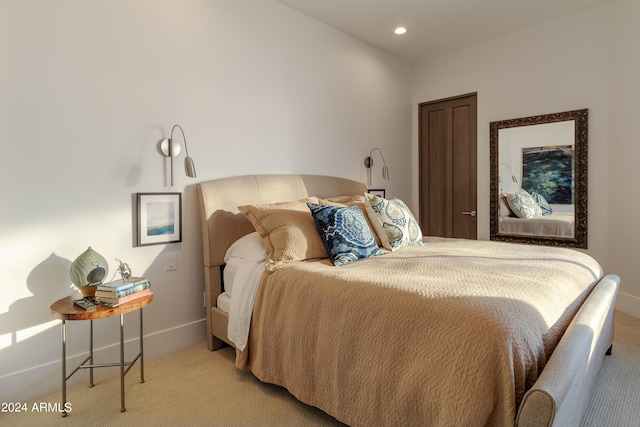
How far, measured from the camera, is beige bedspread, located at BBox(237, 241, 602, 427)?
1.25m

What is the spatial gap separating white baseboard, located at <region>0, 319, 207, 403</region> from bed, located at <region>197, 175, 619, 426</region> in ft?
1.29

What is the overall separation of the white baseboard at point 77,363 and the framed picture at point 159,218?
0.65 metres

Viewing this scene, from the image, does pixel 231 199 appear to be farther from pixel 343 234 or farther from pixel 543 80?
pixel 543 80

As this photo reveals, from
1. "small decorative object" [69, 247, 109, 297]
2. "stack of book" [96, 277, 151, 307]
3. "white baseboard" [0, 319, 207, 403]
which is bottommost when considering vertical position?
"white baseboard" [0, 319, 207, 403]

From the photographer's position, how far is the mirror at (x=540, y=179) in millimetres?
3559

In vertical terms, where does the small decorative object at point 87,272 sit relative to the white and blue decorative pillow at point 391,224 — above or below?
below

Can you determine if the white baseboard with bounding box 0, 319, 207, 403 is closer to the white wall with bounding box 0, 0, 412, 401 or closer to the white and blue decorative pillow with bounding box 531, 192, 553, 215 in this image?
the white wall with bounding box 0, 0, 412, 401

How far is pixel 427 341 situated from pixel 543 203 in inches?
120

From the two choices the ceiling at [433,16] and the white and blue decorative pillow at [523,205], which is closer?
the ceiling at [433,16]

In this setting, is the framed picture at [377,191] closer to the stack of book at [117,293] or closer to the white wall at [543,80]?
the white wall at [543,80]

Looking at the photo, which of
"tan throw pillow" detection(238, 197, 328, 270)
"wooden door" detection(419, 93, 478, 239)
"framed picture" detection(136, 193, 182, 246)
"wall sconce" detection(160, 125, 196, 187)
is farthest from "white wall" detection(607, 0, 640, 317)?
"framed picture" detection(136, 193, 182, 246)

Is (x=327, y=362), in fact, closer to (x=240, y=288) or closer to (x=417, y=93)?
(x=240, y=288)

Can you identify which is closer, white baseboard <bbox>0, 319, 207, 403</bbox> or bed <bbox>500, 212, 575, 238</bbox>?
white baseboard <bbox>0, 319, 207, 403</bbox>

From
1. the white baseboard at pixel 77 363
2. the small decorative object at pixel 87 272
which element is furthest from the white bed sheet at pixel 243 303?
the small decorative object at pixel 87 272
